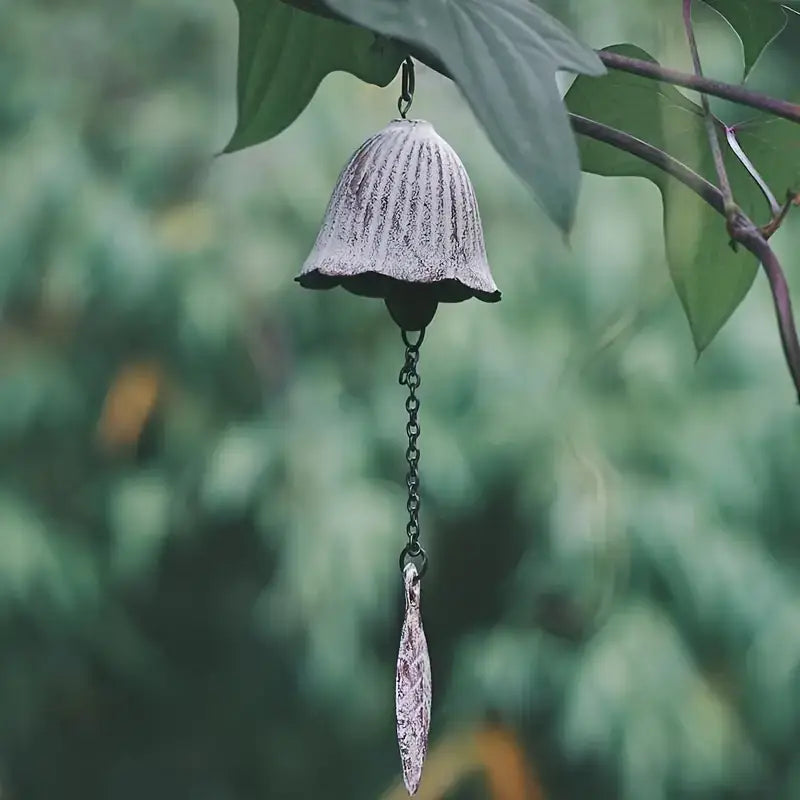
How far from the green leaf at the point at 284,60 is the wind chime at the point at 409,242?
0.02 m

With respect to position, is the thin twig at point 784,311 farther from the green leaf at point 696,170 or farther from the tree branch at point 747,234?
the green leaf at point 696,170

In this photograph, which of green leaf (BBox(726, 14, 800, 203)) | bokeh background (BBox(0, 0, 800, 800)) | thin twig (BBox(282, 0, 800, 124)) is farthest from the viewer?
bokeh background (BBox(0, 0, 800, 800))

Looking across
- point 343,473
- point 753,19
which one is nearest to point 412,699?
point 753,19

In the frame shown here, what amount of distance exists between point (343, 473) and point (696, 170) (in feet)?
2.63

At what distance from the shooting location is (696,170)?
0.50 meters

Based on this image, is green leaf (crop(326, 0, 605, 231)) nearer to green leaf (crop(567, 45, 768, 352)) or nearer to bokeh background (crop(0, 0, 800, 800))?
green leaf (crop(567, 45, 768, 352))

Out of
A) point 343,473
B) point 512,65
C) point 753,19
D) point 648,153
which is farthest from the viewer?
point 343,473

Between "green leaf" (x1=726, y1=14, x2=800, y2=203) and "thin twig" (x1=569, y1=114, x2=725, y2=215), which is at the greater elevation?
"green leaf" (x1=726, y1=14, x2=800, y2=203)

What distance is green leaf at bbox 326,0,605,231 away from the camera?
0.28 metres

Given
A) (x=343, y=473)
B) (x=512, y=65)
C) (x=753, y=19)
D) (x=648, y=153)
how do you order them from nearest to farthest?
(x=512, y=65)
(x=648, y=153)
(x=753, y=19)
(x=343, y=473)

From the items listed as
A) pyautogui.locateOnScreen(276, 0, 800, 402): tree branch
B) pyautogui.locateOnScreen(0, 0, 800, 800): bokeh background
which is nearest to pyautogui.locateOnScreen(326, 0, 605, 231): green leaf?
pyautogui.locateOnScreen(276, 0, 800, 402): tree branch

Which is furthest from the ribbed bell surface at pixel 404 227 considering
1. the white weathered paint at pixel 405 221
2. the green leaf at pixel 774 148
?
the green leaf at pixel 774 148

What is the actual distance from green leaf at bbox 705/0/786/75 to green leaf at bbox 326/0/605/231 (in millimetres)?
207

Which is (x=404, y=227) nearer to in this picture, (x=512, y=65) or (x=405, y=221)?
(x=405, y=221)
